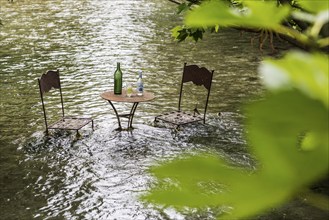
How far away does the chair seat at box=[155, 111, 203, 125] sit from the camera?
700 centimetres

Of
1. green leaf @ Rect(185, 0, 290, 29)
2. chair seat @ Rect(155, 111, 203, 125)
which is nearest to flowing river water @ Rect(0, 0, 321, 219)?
green leaf @ Rect(185, 0, 290, 29)

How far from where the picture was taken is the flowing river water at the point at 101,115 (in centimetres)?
516

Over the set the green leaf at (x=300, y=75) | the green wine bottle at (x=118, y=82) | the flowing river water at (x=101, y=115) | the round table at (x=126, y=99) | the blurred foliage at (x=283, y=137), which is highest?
the green leaf at (x=300, y=75)

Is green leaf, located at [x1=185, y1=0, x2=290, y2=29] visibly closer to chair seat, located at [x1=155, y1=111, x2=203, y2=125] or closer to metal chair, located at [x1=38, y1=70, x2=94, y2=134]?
metal chair, located at [x1=38, y1=70, x2=94, y2=134]

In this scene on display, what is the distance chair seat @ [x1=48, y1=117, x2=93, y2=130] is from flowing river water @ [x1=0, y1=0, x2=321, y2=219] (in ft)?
0.56

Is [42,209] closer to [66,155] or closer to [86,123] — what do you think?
[66,155]

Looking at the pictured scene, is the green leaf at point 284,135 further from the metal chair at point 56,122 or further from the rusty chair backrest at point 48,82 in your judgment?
the rusty chair backrest at point 48,82

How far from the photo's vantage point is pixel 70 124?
6.85m

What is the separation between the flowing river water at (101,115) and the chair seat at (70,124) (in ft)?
0.56

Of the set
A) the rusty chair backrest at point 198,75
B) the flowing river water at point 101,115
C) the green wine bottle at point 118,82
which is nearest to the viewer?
the flowing river water at point 101,115

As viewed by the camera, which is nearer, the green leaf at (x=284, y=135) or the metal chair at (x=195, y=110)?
the green leaf at (x=284, y=135)

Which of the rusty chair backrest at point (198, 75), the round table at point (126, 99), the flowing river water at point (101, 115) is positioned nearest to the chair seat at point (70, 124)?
the flowing river water at point (101, 115)

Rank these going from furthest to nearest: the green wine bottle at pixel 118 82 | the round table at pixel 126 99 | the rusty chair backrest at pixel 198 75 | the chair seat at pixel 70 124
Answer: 1. the rusty chair backrest at pixel 198 75
2. the green wine bottle at pixel 118 82
3. the round table at pixel 126 99
4. the chair seat at pixel 70 124

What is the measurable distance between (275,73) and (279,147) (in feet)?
0.10
